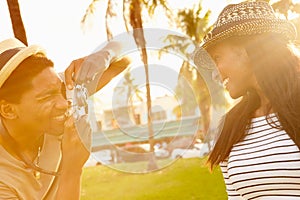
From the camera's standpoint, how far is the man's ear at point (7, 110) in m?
2.61

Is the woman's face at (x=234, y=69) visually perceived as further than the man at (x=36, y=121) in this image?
Yes

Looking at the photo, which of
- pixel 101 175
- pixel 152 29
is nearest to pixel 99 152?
pixel 152 29

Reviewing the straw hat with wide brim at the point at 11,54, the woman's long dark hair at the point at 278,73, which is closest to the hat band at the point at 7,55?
the straw hat with wide brim at the point at 11,54

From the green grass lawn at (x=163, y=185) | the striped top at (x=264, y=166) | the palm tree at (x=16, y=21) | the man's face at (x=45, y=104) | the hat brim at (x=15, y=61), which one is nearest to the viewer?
the hat brim at (x=15, y=61)

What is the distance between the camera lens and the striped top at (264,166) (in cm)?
298

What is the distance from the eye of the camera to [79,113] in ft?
7.95

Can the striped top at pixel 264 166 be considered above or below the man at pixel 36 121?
below

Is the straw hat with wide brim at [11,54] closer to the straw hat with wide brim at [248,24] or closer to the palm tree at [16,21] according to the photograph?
the straw hat with wide brim at [248,24]

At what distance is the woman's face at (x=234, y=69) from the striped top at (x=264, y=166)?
0.29 m

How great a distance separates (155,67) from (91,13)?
1593cm

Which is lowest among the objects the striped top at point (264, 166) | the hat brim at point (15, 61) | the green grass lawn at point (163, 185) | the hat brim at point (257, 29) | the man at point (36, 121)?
the green grass lawn at point (163, 185)

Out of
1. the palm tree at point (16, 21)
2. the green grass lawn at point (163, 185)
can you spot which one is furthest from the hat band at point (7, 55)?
the green grass lawn at point (163, 185)

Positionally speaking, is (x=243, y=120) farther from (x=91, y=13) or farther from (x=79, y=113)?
(x=91, y=13)

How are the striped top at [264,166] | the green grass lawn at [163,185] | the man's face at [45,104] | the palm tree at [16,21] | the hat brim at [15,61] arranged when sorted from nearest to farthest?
the hat brim at [15,61], the man's face at [45,104], the striped top at [264,166], the palm tree at [16,21], the green grass lawn at [163,185]
